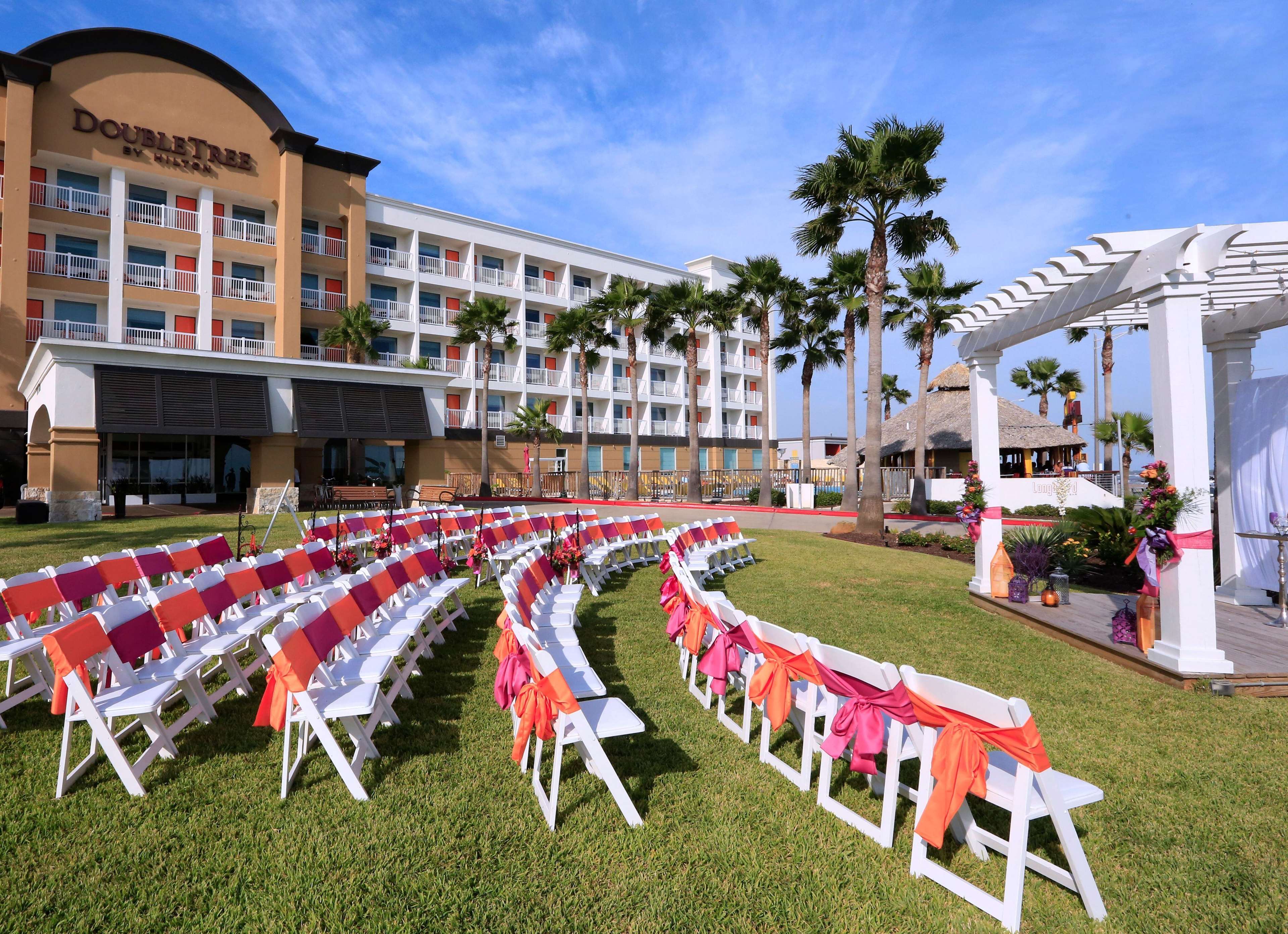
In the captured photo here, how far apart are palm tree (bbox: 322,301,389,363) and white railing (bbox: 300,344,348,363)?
1570 mm

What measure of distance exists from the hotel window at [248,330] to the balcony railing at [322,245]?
395 cm

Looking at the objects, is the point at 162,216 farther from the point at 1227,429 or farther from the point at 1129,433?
the point at 1129,433

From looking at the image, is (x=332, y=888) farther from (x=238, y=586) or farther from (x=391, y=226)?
→ (x=391, y=226)

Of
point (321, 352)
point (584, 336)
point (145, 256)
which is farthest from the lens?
point (584, 336)

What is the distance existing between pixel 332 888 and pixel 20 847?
163 cm

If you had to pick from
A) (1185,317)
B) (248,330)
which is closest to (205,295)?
(248,330)

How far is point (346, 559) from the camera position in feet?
29.2

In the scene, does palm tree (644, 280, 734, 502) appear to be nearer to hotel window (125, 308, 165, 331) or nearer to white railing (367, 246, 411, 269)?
white railing (367, 246, 411, 269)

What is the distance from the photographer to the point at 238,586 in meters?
6.13

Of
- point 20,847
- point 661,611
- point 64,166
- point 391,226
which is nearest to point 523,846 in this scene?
point 20,847

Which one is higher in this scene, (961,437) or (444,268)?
(444,268)

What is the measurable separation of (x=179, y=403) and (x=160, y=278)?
1084 cm

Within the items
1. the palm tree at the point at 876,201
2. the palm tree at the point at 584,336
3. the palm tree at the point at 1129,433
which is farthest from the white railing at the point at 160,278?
the palm tree at the point at 1129,433

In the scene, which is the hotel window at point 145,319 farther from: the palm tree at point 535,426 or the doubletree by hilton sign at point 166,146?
the palm tree at point 535,426
